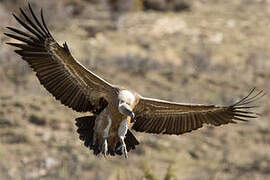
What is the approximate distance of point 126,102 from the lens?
8.38 metres

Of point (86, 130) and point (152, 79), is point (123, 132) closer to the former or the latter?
point (86, 130)

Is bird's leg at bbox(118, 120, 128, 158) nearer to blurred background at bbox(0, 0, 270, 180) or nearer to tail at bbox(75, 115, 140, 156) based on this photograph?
tail at bbox(75, 115, 140, 156)

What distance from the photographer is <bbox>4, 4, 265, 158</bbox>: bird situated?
27.7 feet

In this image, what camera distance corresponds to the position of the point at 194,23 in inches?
1180

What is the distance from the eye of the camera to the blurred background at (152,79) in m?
15.9

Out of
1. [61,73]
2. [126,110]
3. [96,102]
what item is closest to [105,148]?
[126,110]

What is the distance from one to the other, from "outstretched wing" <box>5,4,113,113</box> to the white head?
0.33 meters

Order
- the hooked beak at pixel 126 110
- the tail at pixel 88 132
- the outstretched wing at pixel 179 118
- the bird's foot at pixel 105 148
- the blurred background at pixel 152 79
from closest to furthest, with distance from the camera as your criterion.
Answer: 1. the hooked beak at pixel 126 110
2. the bird's foot at pixel 105 148
3. the tail at pixel 88 132
4. the outstretched wing at pixel 179 118
5. the blurred background at pixel 152 79

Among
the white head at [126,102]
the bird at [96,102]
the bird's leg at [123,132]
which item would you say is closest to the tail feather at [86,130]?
the bird at [96,102]

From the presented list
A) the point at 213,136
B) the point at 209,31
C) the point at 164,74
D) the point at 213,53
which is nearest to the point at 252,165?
the point at 213,136

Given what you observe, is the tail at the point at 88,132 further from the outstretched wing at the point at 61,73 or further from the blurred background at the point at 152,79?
the blurred background at the point at 152,79

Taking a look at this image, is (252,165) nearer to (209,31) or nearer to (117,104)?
(117,104)

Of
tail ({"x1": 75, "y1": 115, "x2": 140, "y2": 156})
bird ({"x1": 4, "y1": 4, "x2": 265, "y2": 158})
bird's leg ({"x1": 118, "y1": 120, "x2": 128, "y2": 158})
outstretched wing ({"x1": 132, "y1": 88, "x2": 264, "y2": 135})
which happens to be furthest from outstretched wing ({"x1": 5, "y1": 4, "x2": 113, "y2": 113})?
outstretched wing ({"x1": 132, "y1": 88, "x2": 264, "y2": 135})

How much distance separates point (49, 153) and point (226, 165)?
4376 mm
